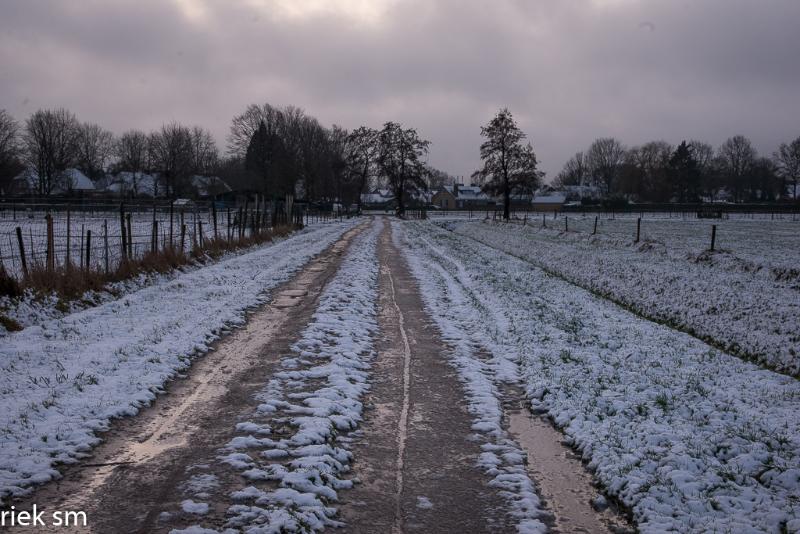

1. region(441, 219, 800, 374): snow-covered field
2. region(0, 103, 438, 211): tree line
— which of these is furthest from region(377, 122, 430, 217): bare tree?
region(441, 219, 800, 374): snow-covered field

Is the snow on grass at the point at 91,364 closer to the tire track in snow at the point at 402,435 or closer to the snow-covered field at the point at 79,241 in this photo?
the tire track in snow at the point at 402,435

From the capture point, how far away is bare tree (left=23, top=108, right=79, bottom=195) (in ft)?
285

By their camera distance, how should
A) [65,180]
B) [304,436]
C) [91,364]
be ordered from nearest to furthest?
[304,436] → [91,364] → [65,180]

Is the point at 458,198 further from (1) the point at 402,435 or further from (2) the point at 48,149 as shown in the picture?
(1) the point at 402,435

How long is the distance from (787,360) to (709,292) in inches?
218

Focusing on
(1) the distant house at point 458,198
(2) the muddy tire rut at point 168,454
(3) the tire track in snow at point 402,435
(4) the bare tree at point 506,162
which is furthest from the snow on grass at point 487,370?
(1) the distant house at point 458,198

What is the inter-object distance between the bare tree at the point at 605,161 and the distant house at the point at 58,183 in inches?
4252

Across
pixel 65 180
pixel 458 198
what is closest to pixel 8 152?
pixel 65 180

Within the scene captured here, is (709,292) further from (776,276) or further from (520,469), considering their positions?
(520,469)

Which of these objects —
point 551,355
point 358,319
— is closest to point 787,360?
point 551,355

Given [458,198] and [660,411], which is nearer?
[660,411]

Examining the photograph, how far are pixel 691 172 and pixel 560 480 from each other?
117m

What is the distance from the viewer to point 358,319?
10.9 metres

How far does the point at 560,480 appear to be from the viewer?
4840mm
